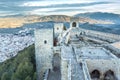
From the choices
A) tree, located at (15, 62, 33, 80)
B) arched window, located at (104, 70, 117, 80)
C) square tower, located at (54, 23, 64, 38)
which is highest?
square tower, located at (54, 23, 64, 38)

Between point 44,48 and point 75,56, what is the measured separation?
6.02 metres

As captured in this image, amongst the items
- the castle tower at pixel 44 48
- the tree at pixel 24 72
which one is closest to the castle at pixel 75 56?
the castle tower at pixel 44 48

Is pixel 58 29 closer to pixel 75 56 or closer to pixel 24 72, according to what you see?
pixel 24 72

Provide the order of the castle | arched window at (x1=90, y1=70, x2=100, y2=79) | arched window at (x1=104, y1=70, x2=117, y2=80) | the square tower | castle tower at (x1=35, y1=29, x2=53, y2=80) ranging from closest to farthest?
the castle, arched window at (x1=104, y1=70, x2=117, y2=80), arched window at (x1=90, y1=70, x2=100, y2=79), castle tower at (x1=35, y1=29, x2=53, y2=80), the square tower

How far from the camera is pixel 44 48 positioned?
84.5ft

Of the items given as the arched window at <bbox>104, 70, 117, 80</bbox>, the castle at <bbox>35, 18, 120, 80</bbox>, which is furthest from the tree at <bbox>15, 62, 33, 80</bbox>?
the arched window at <bbox>104, 70, 117, 80</bbox>

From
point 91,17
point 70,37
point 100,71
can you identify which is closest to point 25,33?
point 91,17

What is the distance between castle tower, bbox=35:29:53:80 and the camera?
25.7m

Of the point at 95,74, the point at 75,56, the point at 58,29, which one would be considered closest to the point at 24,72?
the point at 75,56

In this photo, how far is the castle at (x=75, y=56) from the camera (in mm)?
18312

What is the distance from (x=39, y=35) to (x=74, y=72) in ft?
33.8

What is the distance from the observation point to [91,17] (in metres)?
71.0

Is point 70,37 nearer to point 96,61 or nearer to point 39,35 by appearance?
point 39,35

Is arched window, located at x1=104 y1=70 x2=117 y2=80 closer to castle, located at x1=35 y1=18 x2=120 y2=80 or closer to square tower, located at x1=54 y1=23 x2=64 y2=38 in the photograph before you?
castle, located at x1=35 y1=18 x2=120 y2=80
